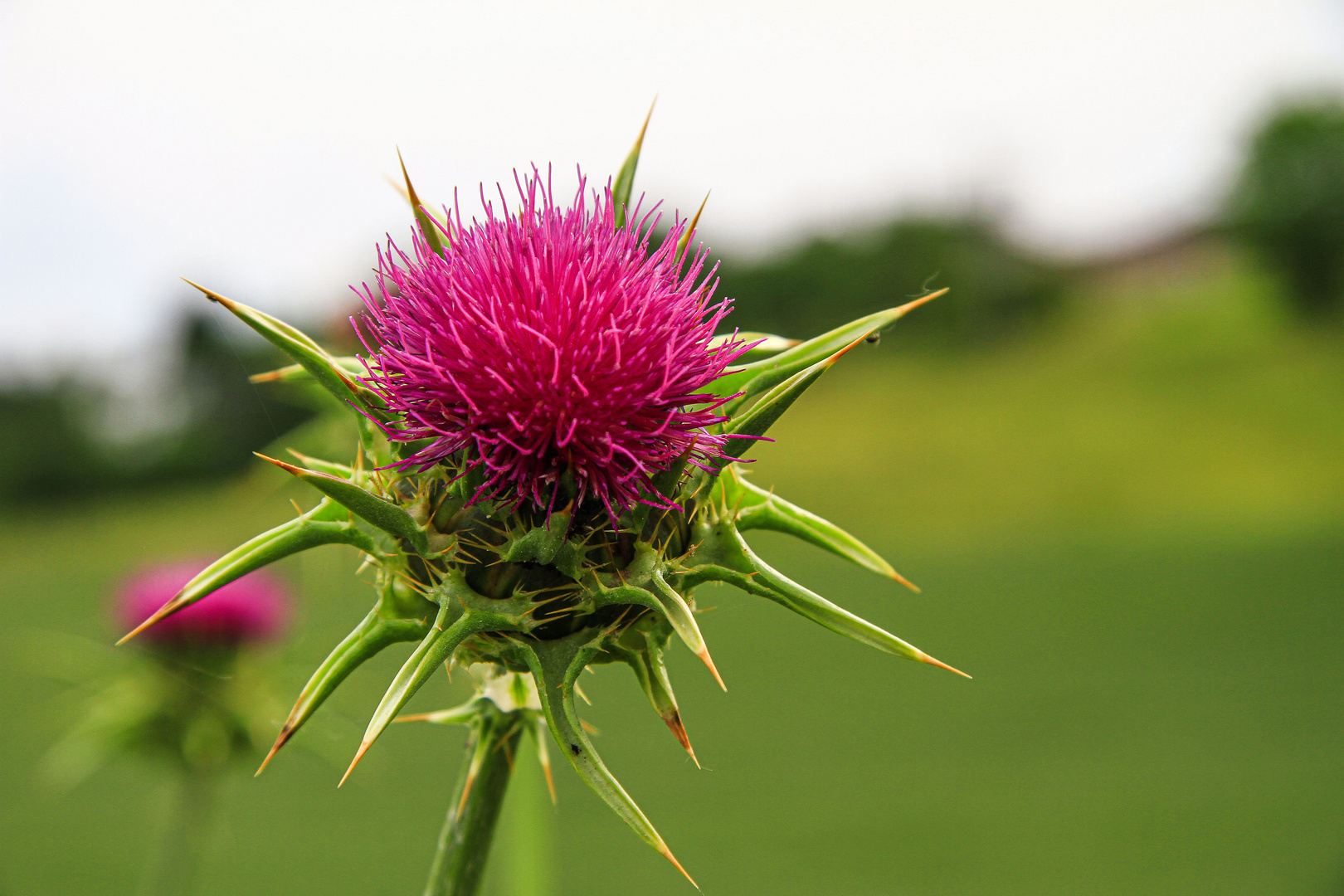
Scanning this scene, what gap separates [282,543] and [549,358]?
1.82 ft

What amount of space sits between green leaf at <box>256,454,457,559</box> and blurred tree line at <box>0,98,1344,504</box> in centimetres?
3303

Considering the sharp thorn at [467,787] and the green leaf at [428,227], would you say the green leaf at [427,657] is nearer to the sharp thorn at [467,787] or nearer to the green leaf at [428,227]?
the sharp thorn at [467,787]

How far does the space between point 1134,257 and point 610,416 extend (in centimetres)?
6695

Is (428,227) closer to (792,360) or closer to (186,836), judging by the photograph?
(792,360)

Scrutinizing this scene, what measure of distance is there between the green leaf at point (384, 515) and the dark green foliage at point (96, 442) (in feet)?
126

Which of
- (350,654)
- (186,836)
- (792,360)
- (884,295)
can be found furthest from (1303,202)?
(350,654)

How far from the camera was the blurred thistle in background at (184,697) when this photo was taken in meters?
4.38

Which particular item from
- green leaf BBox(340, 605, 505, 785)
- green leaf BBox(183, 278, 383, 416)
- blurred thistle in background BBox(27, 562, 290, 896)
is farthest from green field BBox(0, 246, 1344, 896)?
green leaf BBox(340, 605, 505, 785)

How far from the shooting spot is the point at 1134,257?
61.2m

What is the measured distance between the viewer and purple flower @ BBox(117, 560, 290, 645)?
4.86 metres

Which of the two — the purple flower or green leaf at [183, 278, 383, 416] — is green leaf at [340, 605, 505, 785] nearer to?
→ green leaf at [183, 278, 383, 416]

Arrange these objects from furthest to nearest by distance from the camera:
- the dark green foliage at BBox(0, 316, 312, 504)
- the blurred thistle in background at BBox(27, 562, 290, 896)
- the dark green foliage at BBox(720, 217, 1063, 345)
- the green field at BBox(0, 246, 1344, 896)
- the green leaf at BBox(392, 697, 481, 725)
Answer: the dark green foliage at BBox(720, 217, 1063, 345) < the dark green foliage at BBox(0, 316, 312, 504) < the green field at BBox(0, 246, 1344, 896) < the blurred thistle in background at BBox(27, 562, 290, 896) < the green leaf at BBox(392, 697, 481, 725)

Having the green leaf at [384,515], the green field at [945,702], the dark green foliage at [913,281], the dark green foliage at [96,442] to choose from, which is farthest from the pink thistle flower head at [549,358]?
the dark green foliage at [913,281]

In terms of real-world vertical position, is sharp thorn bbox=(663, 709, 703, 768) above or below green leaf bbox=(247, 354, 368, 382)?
below
